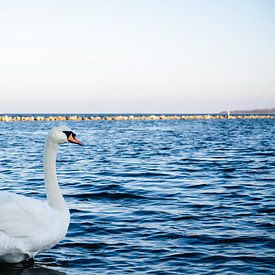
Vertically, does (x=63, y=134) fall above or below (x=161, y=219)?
above

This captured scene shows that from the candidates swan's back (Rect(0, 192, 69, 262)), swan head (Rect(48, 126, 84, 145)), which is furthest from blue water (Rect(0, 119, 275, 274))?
swan head (Rect(48, 126, 84, 145))

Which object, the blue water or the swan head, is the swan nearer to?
the blue water

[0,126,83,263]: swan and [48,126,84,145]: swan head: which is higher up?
[48,126,84,145]: swan head

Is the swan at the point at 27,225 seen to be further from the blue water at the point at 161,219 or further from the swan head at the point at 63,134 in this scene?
the swan head at the point at 63,134

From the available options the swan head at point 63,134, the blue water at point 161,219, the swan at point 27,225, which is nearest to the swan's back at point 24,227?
the swan at point 27,225

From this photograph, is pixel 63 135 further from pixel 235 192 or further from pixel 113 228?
pixel 235 192

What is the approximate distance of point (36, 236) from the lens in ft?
21.6

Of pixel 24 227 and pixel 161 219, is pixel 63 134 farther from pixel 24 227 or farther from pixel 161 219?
pixel 161 219

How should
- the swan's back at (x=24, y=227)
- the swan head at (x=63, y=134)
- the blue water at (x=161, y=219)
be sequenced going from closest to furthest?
the swan's back at (x=24, y=227) → the blue water at (x=161, y=219) → the swan head at (x=63, y=134)

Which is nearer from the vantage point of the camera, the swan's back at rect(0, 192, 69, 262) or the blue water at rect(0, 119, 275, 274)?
the swan's back at rect(0, 192, 69, 262)

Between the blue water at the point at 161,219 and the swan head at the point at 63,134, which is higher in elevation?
the swan head at the point at 63,134

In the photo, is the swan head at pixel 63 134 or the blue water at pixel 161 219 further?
the swan head at pixel 63 134

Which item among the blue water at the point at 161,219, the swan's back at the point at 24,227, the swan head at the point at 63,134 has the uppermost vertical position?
the swan head at the point at 63,134

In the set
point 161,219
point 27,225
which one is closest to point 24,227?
point 27,225
